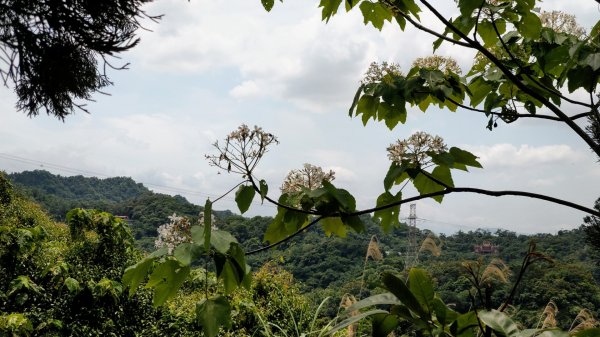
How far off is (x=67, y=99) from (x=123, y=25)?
1622 millimetres

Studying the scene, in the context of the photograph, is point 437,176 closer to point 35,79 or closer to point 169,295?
point 169,295

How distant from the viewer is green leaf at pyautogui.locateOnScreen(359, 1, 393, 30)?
93 centimetres

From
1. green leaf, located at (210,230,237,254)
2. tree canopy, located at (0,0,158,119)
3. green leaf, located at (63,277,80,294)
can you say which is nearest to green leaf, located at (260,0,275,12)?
green leaf, located at (210,230,237,254)

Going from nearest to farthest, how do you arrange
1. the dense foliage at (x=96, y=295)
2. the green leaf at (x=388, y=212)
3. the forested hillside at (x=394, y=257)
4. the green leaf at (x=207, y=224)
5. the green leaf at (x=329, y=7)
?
the green leaf at (x=207, y=224), the green leaf at (x=388, y=212), the green leaf at (x=329, y=7), the dense foliage at (x=96, y=295), the forested hillside at (x=394, y=257)

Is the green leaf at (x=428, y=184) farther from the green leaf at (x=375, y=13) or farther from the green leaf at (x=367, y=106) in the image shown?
the green leaf at (x=375, y=13)

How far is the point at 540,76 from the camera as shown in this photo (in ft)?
3.52

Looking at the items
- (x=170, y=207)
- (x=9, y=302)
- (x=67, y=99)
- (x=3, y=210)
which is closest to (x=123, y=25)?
(x=67, y=99)

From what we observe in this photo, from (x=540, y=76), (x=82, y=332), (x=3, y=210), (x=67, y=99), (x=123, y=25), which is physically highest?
(x=123, y=25)

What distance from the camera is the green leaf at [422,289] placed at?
51 cm

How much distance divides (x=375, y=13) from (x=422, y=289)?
1.99 ft

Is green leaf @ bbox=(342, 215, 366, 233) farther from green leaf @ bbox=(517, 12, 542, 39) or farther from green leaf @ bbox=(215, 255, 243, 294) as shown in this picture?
green leaf @ bbox=(517, 12, 542, 39)

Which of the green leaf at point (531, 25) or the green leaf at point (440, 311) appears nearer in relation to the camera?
the green leaf at point (440, 311)

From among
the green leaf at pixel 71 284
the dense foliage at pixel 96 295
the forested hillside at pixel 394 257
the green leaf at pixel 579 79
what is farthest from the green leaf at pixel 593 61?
the green leaf at pixel 71 284

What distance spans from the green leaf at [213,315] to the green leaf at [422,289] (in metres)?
0.26
